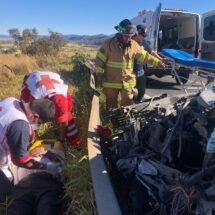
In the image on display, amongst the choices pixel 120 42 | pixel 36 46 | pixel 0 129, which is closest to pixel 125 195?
pixel 0 129

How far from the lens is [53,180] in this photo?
4305 mm

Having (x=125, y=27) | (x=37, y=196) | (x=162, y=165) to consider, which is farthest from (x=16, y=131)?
(x=125, y=27)

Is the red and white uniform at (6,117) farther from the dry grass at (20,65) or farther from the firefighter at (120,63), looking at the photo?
the dry grass at (20,65)

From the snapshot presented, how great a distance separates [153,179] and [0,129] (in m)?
1.64

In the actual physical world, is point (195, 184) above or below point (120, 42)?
below

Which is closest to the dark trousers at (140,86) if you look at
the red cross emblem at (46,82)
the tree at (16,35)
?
the red cross emblem at (46,82)

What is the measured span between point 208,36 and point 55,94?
7.67 meters

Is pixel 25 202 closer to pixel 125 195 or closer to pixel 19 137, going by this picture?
pixel 19 137

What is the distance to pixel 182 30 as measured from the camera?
1360 cm

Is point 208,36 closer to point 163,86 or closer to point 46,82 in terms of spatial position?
point 163,86

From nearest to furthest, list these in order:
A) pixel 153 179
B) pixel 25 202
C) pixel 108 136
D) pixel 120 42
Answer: pixel 153 179 < pixel 25 202 < pixel 108 136 < pixel 120 42

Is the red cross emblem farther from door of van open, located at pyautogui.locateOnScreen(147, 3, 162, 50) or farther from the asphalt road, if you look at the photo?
door of van open, located at pyautogui.locateOnScreen(147, 3, 162, 50)

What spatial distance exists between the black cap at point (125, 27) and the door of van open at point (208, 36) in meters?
5.30

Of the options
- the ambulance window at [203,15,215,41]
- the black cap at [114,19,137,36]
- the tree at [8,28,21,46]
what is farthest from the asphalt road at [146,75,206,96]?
the tree at [8,28,21,46]
